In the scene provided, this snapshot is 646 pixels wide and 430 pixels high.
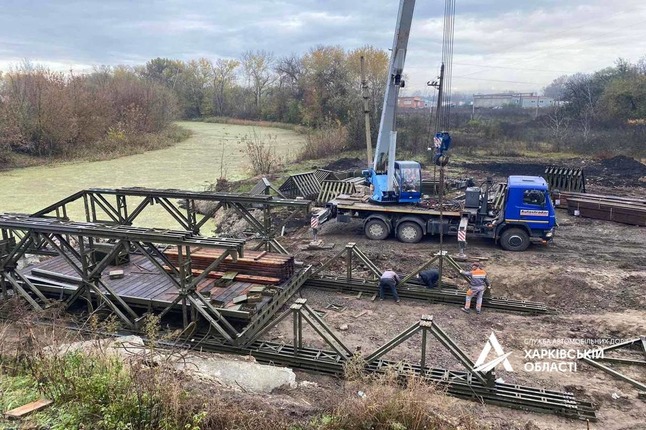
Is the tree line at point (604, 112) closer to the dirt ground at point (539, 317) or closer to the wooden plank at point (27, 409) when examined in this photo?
the dirt ground at point (539, 317)

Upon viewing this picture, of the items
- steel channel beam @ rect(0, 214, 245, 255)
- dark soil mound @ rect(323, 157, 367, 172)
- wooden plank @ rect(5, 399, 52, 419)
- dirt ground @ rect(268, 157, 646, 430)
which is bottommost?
dirt ground @ rect(268, 157, 646, 430)

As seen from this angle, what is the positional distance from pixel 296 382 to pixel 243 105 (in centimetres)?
6794

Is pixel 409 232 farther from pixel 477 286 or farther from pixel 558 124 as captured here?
pixel 558 124

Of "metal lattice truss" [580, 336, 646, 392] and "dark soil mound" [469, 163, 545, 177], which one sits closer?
"metal lattice truss" [580, 336, 646, 392]

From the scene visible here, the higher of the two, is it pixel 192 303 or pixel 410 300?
pixel 192 303

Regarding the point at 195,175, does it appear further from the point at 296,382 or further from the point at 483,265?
the point at 296,382

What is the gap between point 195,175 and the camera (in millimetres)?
28828

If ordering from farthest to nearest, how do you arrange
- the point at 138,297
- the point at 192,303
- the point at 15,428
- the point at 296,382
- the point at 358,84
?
the point at 358,84 → the point at 138,297 → the point at 192,303 → the point at 296,382 → the point at 15,428

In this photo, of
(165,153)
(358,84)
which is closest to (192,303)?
(165,153)

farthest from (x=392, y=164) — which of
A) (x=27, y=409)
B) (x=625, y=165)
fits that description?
(x=625, y=165)

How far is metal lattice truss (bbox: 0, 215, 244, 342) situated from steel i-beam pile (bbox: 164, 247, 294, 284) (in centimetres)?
138

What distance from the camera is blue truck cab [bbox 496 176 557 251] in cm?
1330

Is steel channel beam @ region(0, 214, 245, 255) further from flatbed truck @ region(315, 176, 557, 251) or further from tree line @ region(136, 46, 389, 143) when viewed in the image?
tree line @ region(136, 46, 389, 143)

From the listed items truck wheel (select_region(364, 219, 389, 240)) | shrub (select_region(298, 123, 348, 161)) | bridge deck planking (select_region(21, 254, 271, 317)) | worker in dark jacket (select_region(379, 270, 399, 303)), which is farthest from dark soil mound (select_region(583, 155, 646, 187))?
bridge deck planking (select_region(21, 254, 271, 317))
